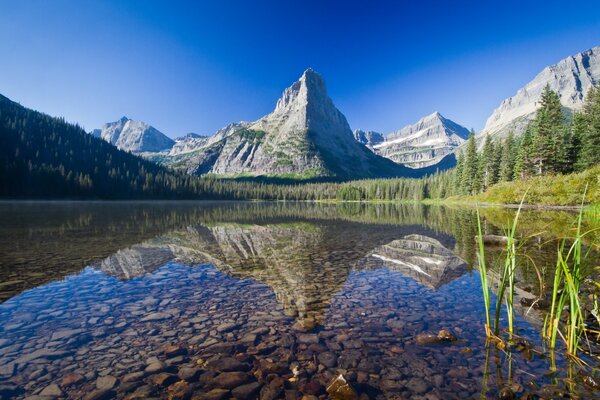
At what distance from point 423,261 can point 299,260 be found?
7.69 m

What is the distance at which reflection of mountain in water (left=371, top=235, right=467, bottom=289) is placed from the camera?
14523 millimetres

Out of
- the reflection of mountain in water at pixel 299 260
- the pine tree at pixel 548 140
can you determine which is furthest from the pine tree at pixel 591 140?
the reflection of mountain in water at pixel 299 260

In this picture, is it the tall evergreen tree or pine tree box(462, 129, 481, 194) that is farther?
pine tree box(462, 129, 481, 194)

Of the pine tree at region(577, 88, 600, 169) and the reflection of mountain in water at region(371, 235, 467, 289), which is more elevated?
the pine tree at region(577, 88, 600, 169)

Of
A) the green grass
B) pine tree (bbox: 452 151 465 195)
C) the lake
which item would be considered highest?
pine tree (bbox: 452 151 465 195)

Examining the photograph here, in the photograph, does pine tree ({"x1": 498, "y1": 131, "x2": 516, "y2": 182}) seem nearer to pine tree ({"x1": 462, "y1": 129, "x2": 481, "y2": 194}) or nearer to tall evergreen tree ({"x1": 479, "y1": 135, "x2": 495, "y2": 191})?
tall evergreen tree ({"x1": 479, "y1": 135, "x2": 495, "y2": 191})

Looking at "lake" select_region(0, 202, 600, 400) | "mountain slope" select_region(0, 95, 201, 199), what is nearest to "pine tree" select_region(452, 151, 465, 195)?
"lake" select_region(0, 202, 600, 400)

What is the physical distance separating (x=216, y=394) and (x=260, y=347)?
1991mm

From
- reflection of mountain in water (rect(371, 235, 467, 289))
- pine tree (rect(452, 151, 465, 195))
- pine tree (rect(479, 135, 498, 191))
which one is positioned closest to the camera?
reflection of mountain in water (rect(371, 235, 467, 289))

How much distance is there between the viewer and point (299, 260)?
1831 cm

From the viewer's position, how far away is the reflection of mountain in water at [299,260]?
41.0ft

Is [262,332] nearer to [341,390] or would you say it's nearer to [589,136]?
[341,390]

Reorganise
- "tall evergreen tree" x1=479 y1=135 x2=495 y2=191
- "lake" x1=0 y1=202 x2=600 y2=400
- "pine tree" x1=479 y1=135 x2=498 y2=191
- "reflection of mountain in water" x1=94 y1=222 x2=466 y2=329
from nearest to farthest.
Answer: "lake" x1=0 y1=202 x2=600 y2=400 < "reflection of mountain in water" x1=94 y1=222 x2=466 y2=329 < "pine tree" x1=479 y1=135 x2=498 y2=191 < "tall evergreen tree" x1=479 y1=135 x2=495 y2=191

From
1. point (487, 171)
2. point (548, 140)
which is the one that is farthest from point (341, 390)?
point (487, 171)
